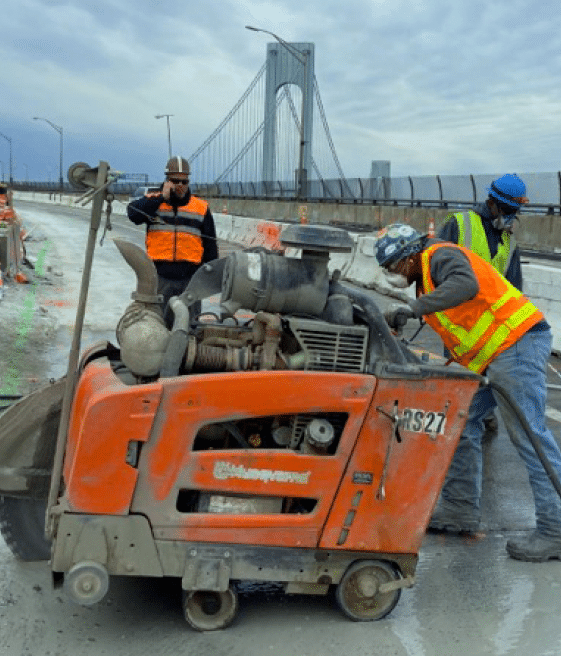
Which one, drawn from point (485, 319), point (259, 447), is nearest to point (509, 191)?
point (485, 319)

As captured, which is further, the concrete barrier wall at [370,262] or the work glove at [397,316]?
the concrete barrier wall at [370,262]

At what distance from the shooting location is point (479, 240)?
5188mm

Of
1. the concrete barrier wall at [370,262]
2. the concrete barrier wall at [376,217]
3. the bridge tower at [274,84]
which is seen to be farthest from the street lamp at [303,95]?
the bridge tower at [274,84]

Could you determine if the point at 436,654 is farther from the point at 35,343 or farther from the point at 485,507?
the point at 35,343

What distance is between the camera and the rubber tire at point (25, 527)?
3.76 meters

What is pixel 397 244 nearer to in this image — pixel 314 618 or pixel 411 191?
pixel 314 618

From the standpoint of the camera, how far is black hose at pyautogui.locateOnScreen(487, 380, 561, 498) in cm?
402

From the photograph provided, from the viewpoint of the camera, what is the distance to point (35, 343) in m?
8.78

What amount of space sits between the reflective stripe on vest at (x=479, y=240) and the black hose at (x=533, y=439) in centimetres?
134

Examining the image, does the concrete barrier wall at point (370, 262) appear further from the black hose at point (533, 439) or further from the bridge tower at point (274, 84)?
the bridge tower at point (274, 84)

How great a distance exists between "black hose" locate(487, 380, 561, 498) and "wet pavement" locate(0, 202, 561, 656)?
42cm

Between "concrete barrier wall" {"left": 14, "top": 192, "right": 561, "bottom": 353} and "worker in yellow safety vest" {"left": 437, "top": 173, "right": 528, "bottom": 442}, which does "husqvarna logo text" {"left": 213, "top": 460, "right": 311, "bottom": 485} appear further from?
"worker in yellow safety vest" {"left": 437, "top": 173, "right": 528, "bottom": 442}

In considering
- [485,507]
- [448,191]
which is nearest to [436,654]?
[485,507]

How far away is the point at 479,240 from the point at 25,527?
305 centimetres
